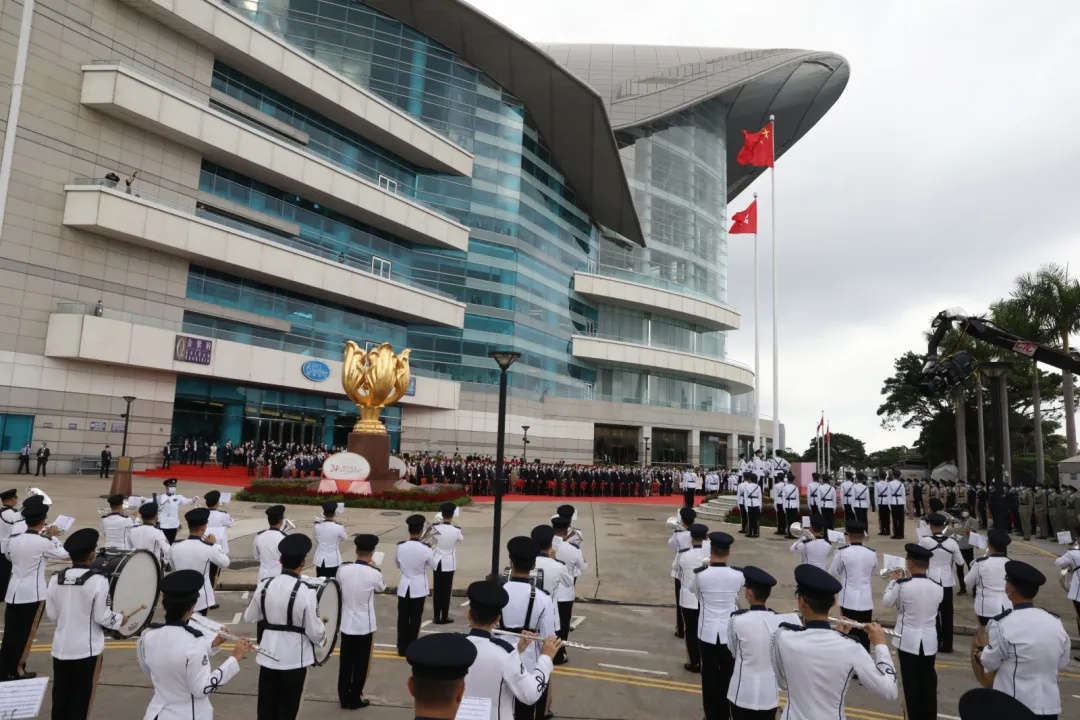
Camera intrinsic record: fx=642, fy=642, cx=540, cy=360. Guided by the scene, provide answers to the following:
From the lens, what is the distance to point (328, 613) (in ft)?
18.5

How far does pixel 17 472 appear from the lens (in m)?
27.7

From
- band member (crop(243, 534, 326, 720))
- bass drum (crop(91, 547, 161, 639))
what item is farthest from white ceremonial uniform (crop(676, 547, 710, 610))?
bass drum (crop(91, 547, 161, 639))

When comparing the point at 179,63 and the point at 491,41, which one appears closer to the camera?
the point at 179,63

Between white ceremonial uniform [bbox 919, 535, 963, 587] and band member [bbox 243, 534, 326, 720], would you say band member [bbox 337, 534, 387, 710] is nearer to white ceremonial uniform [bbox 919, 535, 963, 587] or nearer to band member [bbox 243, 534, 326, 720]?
band member [bbox 243, 534, 326, 720]

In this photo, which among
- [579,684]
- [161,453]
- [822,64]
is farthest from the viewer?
[822,64]

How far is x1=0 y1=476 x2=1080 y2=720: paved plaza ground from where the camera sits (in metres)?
6.98

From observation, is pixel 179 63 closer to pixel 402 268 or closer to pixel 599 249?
pixel 402 268

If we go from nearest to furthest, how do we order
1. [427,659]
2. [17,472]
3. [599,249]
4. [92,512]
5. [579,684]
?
[427,659]
[579,684]
[92,512]
[17,472]
[599,249]

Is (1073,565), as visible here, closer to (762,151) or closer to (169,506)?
(169,506)

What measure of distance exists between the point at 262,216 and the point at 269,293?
4.51 metres

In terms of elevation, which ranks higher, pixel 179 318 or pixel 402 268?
pixel 402 268

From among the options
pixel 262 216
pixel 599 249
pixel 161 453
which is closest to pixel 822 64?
pixel 599 249

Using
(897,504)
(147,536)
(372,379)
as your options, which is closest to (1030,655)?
(147,536)

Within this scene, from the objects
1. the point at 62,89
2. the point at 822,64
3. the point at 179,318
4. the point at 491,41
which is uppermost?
the point at 822,64
